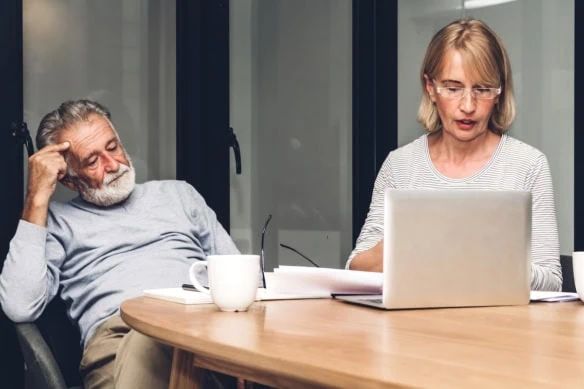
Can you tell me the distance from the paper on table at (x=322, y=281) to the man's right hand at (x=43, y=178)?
102 centimetres

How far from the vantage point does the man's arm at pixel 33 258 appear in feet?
7.69

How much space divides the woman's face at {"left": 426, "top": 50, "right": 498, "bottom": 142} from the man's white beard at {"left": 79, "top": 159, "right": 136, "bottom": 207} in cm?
102

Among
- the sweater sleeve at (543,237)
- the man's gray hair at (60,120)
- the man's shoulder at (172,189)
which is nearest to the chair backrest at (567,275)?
the sweater sleeve at (543,237)

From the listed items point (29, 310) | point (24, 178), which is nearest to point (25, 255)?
point (29, 310)

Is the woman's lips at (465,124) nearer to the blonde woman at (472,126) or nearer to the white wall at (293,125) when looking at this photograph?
the blonde woman at (472,126)

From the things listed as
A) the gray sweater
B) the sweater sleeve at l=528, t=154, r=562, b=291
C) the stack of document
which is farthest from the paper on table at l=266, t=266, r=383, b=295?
the gray sweater

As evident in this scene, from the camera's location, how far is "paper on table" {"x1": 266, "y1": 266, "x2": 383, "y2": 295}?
1678 mm

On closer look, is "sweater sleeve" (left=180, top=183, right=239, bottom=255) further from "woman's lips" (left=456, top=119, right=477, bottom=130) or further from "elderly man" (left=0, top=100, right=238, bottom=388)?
"woman's lips" (left=456, top=119, right=477, bottom=130)

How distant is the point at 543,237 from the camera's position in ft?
7.38

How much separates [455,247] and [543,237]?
798 millimetres

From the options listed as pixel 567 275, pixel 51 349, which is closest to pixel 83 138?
pixel 51 349

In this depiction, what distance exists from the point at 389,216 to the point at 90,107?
1.56 meters

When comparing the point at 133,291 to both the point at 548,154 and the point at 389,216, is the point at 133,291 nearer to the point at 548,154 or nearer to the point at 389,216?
the point at 389,216

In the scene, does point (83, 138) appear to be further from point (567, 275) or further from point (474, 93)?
point (567, 275)
